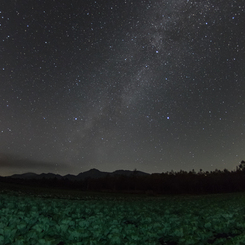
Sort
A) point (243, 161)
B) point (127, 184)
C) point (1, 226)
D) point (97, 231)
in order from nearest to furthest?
→ 1. point (1, 226)
2. point (97, 231)
3. point (127, 184)
4. point (243, 161)

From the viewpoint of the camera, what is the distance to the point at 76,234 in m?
6.46

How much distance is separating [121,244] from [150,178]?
86455mm

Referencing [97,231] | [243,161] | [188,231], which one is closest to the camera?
[97,231]

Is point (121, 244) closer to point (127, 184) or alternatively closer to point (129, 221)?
point (129, 221)

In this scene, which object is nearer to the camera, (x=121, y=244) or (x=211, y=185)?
(x=121, y=244)

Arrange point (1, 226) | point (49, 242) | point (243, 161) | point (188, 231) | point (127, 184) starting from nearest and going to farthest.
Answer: point (49, 242)
point (1, 226)
point (188, 231)
point (127, 184)
point (243, 161)

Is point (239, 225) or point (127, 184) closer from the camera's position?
point (239, 225)

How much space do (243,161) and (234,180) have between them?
150 feet

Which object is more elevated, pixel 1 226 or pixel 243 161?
Answer: pixel 243 161

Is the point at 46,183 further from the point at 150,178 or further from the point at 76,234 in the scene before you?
→ the point at 76,234

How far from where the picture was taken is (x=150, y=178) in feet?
293

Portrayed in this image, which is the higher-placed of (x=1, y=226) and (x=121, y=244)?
(x=1, y=226)

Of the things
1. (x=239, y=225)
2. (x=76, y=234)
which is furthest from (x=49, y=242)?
(x=239, y=225)

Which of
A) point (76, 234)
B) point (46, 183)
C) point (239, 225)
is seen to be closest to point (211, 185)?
point (46, 183)
